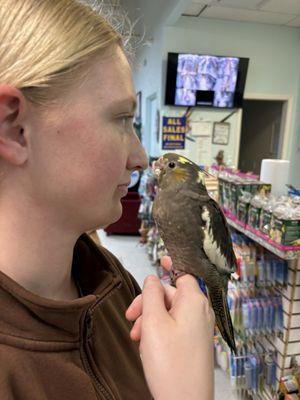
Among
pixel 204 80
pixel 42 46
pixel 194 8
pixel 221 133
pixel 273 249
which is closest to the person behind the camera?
pixel 42 46

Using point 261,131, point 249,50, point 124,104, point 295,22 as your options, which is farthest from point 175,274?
point 261,131

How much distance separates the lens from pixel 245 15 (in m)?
3.52

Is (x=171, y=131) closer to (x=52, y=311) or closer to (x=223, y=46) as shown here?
(x=223, y=46)

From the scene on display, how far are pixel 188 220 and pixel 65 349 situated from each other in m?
0.41

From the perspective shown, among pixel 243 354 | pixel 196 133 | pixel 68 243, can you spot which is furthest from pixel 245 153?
pixel 68 243

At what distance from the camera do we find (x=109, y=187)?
1.88 feet

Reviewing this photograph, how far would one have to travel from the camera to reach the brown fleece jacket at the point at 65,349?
476mm

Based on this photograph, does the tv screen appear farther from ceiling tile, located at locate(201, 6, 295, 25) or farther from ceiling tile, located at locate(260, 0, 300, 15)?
ceiling tile, located at locate(260, 0, 300, 15)

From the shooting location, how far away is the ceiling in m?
3.18

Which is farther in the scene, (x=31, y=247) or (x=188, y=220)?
(x=188, y=220)

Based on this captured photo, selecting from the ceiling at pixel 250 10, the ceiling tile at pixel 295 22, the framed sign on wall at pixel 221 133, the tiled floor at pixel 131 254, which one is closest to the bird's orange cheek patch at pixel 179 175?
the tiled floor at pixel 131 254

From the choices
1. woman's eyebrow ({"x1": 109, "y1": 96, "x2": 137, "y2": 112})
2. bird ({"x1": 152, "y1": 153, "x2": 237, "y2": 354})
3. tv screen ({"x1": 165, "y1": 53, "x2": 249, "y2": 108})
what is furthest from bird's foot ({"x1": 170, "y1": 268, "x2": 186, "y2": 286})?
tv screen ({"x1": 165, "y1": 53, "x2": 249, "y2": 108})

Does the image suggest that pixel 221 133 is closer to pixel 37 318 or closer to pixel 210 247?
pixel 210 247

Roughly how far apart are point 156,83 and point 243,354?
3.32 m
